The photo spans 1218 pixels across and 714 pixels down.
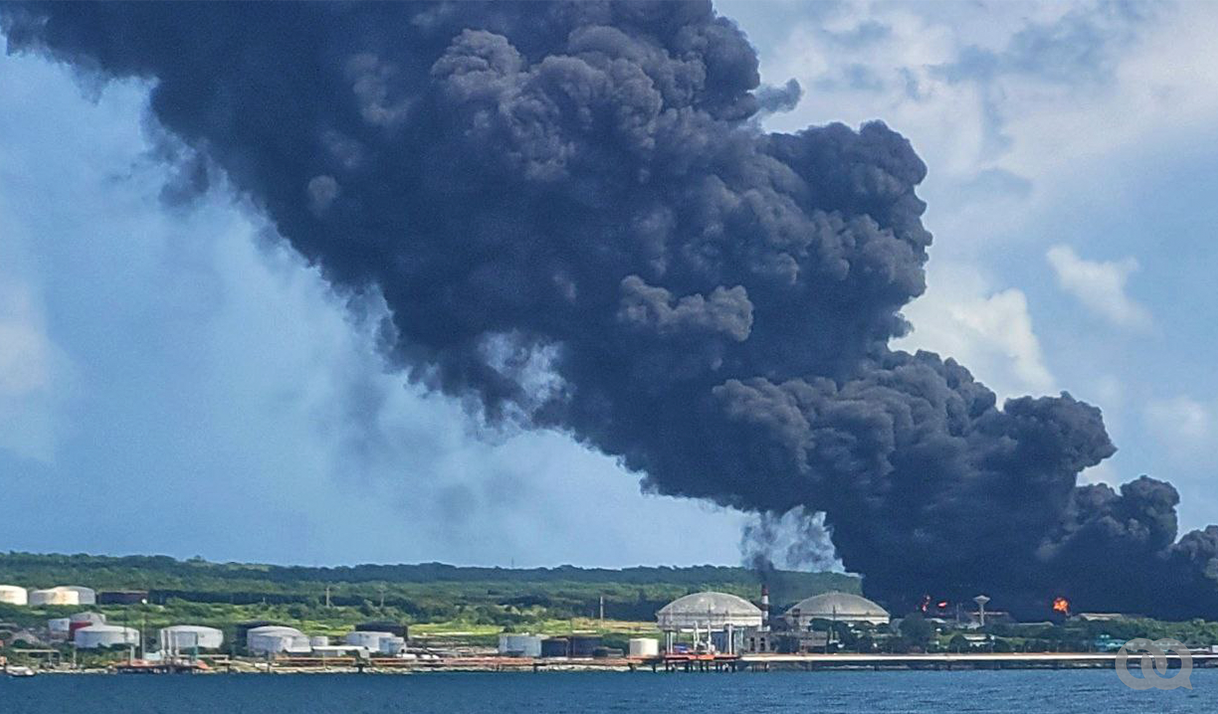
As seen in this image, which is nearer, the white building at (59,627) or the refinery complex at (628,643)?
the refinery complex at (628,643)

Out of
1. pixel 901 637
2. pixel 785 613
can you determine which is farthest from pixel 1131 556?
pixel 785 613

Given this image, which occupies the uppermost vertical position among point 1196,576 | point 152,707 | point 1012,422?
point 1012,422

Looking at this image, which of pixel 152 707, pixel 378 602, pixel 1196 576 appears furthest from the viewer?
pixel 378 602

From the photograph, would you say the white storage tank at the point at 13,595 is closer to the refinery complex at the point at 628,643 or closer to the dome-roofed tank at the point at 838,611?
the refinery complex at the point at 628,643

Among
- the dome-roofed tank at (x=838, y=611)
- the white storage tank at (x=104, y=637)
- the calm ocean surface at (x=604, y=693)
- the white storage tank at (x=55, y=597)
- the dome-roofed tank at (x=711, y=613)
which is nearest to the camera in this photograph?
the calm ocean surface at (x=604, y=693)

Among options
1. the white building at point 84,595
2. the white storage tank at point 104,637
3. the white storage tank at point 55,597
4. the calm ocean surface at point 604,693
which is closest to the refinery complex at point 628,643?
the white storage tank at point 104,637

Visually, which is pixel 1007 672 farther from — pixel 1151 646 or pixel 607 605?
pixel 607 605

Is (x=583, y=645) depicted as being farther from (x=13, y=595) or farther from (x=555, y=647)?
(x=13, y=595)

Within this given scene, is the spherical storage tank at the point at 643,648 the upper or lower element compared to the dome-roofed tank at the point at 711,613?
lower
